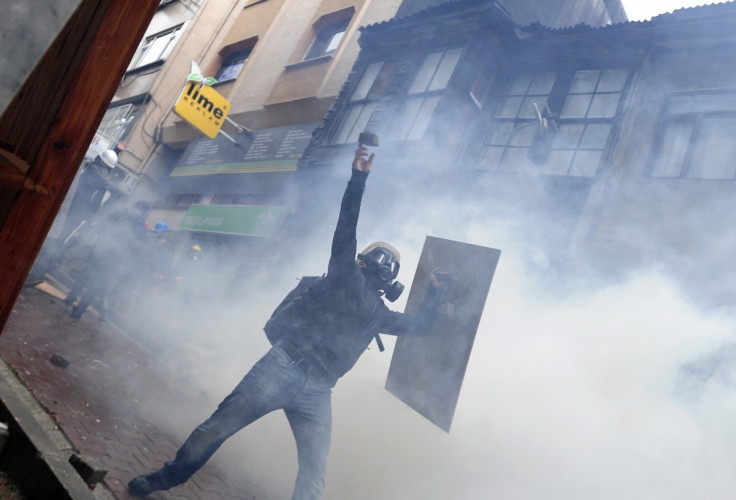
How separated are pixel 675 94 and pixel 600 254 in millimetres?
2583

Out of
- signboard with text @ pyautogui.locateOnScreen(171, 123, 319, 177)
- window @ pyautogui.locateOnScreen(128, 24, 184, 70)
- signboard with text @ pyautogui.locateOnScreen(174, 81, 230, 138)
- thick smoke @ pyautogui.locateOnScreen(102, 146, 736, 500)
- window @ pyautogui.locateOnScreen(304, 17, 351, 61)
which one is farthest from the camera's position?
window @ pyautogui.locateOnScreen(128, 24, 184, 70)

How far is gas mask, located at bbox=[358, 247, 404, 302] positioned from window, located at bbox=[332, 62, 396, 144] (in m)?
6.37

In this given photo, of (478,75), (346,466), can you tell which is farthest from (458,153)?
(346,466)

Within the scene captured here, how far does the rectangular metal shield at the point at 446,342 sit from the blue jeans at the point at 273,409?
2.89 ft

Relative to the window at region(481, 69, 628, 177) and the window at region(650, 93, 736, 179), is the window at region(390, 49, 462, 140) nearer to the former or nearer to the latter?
the window at region(481, 69, 628, 177)

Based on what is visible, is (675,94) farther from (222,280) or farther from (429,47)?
(222,280)

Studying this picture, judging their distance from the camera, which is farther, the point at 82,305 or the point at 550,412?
the point at 82,305

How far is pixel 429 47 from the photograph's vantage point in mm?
9602

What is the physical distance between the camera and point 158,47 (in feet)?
65.0

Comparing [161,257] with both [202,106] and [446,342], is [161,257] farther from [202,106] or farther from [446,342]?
[446,342]

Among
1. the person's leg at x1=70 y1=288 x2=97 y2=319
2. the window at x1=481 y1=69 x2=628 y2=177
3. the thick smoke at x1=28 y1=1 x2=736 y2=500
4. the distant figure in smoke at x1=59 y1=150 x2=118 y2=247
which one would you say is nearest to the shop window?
the distant figure in smoke at x1=59 y1=150 x2=118 y2=247

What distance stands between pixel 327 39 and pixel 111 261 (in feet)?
28.3

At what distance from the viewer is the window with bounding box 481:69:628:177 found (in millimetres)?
7254

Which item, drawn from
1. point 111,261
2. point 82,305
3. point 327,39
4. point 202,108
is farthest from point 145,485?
point 327,39
